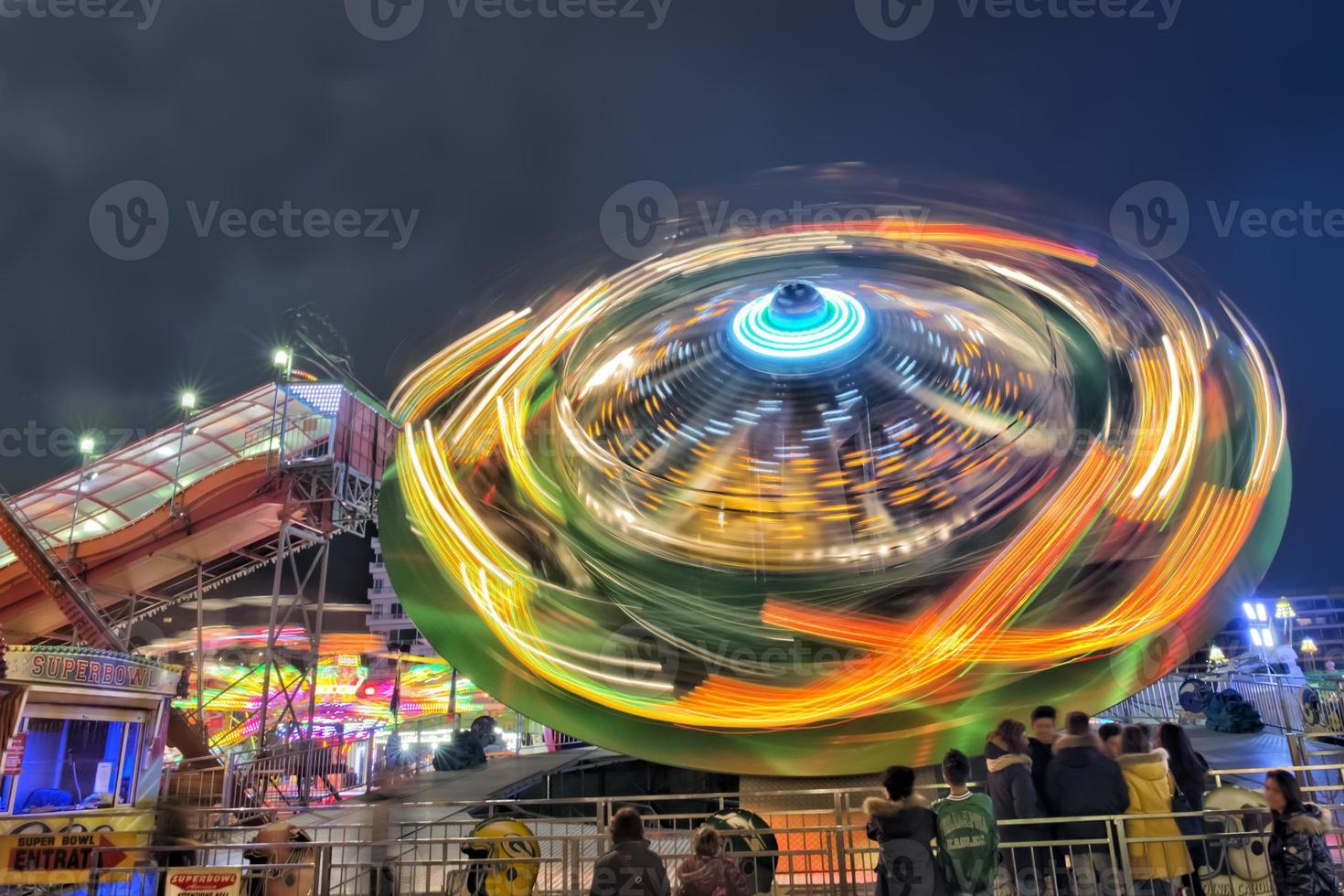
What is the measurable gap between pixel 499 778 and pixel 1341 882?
13.7m

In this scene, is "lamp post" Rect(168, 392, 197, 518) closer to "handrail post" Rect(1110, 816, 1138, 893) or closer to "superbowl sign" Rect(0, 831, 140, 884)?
"superbowl sign" Rect(0, 831, 140, 884)

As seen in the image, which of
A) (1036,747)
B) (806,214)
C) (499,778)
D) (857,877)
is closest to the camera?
(1036,747)

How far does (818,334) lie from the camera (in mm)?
13750

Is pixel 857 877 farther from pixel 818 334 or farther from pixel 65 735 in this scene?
pixel 65 735

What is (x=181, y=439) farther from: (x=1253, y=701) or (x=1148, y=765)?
(x=1253, y=701)

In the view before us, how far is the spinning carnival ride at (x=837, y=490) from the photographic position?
1010cm

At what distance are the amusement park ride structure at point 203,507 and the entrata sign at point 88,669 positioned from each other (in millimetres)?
6057

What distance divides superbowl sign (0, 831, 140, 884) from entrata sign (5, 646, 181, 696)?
7.06 ft

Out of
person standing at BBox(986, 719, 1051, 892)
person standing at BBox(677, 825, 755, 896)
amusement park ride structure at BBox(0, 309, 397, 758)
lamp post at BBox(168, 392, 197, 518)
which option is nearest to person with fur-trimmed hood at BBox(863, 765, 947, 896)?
person standing at BBox(677, 825, 755, 896)

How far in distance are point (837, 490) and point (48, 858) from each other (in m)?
10.2

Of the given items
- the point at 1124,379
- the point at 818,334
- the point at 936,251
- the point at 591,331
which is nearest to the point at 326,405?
the point at 591,331

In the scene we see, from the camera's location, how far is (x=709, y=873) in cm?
572

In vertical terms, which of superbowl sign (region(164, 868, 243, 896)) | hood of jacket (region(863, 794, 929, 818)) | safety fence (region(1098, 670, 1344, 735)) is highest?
safety fence (region(1098, 670, 1344, 735))

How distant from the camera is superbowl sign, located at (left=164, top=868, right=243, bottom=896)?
23.9 ft
